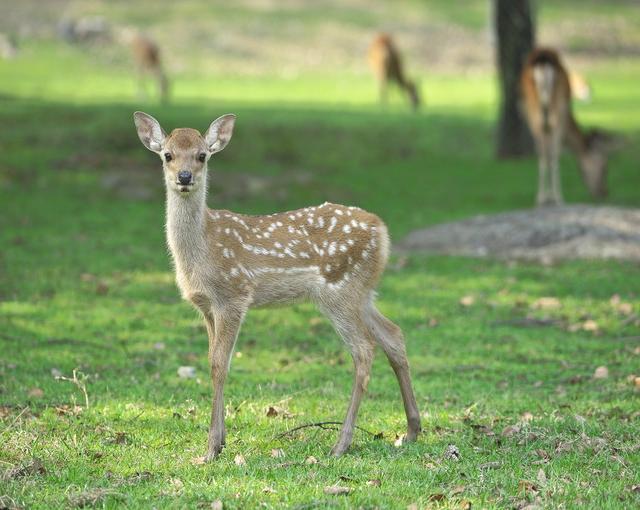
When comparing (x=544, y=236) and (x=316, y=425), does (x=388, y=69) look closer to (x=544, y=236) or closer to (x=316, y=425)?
(x=544, y=236)

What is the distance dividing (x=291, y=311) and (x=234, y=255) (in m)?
3.97

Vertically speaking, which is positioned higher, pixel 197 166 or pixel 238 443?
pixel 197 166

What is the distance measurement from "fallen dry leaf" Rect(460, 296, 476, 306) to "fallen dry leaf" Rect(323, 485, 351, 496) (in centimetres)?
551

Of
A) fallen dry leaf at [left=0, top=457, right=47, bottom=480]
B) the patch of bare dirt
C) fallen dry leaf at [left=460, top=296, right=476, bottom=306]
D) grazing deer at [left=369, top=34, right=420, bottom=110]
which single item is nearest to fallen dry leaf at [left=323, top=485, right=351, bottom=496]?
fallen dry leaf at [left=0, top=457, right=47, bottom=480]

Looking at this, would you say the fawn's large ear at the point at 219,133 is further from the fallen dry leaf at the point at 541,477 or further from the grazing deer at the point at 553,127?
the grazing deer at the point at 553,127

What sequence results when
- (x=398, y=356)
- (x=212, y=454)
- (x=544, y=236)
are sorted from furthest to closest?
(x=544, y=236) → (x=398, y=356) → (x=212, y=454)

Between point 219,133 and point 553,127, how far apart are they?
976 cm

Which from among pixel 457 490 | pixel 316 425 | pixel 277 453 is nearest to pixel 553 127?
pixel 316 425

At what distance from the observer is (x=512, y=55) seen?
19.1m

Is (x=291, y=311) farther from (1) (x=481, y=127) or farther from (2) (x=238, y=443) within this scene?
(1) (x=481, y=127)

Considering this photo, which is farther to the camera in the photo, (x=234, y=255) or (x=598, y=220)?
(x=598, y=220)

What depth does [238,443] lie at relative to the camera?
22.2ft

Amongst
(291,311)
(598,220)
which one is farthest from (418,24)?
(291,311)

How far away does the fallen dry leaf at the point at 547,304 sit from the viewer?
10.8 m
